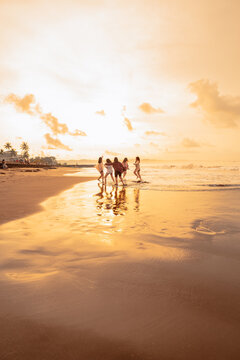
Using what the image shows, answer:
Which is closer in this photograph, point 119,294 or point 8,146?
point 119,294

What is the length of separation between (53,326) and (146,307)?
0.89 m

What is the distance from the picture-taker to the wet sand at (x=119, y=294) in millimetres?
1804

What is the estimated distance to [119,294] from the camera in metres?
2.53

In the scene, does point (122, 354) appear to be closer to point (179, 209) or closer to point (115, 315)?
point (115, 315)

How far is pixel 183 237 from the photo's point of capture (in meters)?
4.79

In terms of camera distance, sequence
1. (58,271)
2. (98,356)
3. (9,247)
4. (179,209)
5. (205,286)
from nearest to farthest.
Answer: (98,356), (205,286), (58,271), (9,247), (179,209)

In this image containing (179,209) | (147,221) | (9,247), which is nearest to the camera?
(9,247)

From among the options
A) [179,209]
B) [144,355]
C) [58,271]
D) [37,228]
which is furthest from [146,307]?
[179,209]

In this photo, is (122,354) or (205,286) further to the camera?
(205,286)

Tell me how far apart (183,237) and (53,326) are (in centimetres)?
337

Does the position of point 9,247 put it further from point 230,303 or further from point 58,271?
point 230,303

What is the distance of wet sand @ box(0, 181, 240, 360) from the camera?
71.0 inches

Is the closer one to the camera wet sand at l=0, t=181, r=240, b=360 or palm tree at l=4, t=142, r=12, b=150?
wet sand at l=0, t=181, r=240, b=360

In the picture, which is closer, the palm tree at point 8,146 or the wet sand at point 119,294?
the wet sand at point 119,294
